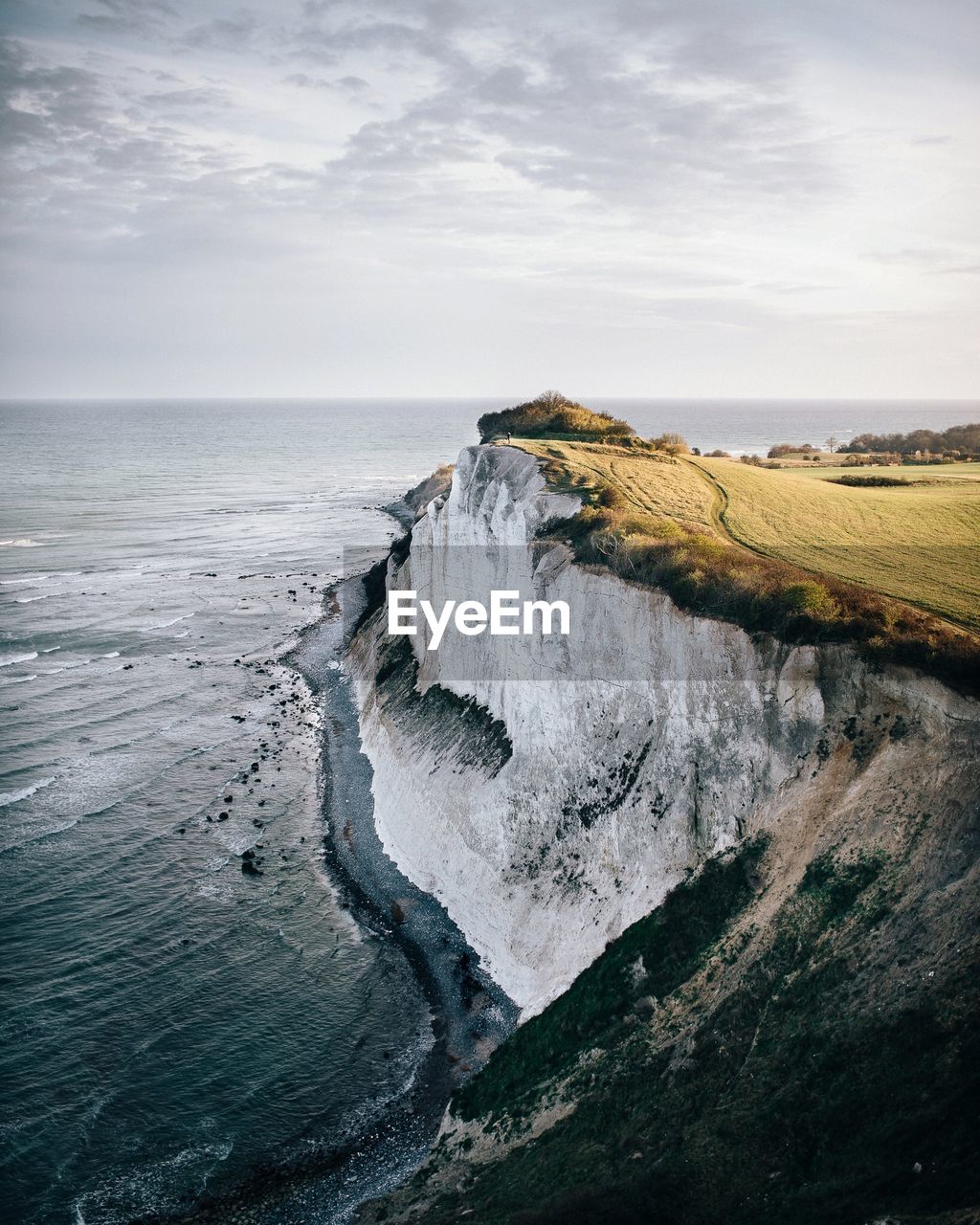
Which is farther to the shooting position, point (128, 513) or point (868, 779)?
point (128, 513)

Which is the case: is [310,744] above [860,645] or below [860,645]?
below

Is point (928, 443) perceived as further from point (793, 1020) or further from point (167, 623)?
point (167, 623)

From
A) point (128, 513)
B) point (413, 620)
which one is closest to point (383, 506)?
point (128, 513)

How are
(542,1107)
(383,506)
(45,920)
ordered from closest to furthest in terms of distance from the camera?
(542,1107), (45,920), (383,506)

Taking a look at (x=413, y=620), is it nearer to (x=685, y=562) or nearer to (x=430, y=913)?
(x=430, y=913)

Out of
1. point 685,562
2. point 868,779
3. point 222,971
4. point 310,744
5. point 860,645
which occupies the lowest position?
point 222,971

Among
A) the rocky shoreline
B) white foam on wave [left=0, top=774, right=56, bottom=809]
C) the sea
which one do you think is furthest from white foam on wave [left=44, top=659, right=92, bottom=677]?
the rocky shoreline
